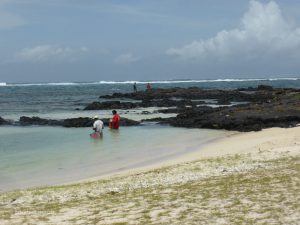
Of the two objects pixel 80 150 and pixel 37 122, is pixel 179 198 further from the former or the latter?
pixel 37 122

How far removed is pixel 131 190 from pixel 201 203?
2.75 metres

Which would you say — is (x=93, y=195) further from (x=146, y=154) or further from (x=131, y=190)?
A: (x=146, y=154)

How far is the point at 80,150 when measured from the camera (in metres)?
23.1

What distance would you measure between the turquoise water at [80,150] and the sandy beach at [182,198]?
13.1 feet

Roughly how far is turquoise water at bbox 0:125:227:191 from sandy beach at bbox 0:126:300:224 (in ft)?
13.1

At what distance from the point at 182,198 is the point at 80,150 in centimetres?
1389

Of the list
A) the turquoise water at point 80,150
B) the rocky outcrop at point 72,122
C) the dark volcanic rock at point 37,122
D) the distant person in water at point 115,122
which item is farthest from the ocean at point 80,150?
the dark volcanic rock at point 37,122

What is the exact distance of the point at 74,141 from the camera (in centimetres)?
2709

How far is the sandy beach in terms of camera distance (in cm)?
827

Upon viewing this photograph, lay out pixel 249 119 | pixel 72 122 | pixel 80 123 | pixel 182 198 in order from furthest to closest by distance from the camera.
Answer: pixel 72 122 → pixel 80 123 → pixel 249 119 → pixel 182 198

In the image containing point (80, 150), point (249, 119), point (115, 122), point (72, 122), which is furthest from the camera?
point (72, 122)

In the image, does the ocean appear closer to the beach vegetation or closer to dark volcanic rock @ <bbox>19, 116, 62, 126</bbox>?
dark volcanic rock @ <bbox>19, 116, 62, 126</bbox>

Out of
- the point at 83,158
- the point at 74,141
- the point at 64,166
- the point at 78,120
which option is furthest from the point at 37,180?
the point at 78,120

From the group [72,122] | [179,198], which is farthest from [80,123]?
[179,198]
